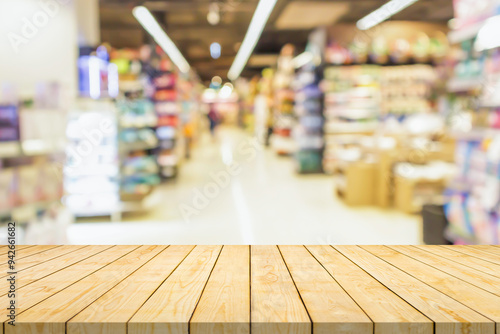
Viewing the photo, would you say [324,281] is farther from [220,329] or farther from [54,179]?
[54,179]

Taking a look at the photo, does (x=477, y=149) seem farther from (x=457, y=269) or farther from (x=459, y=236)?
(x=457, y=269)

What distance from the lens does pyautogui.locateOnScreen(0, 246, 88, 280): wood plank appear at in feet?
6.25

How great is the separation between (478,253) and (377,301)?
35.2 inches

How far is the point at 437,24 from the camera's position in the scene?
11.3 metres

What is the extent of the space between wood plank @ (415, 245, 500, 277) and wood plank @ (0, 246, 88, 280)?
1.62 meters

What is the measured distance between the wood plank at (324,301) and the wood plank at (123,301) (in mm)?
488

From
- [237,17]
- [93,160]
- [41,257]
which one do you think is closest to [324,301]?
[41,257]

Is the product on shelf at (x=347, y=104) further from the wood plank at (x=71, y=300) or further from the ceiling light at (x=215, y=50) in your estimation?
the ceiling light at (x=215, y=50)

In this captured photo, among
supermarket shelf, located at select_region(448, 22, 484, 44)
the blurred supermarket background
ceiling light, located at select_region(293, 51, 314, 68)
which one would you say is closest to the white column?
the blurred supermarket background

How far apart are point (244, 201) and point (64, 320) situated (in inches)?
234

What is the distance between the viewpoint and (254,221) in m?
5.80

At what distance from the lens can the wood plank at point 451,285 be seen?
1.43 m

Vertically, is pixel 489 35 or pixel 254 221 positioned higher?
pixel 489 35

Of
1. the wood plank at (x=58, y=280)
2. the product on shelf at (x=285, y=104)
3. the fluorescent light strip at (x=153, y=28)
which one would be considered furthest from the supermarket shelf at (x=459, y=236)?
the product on shelf at (x=285, y=104)
